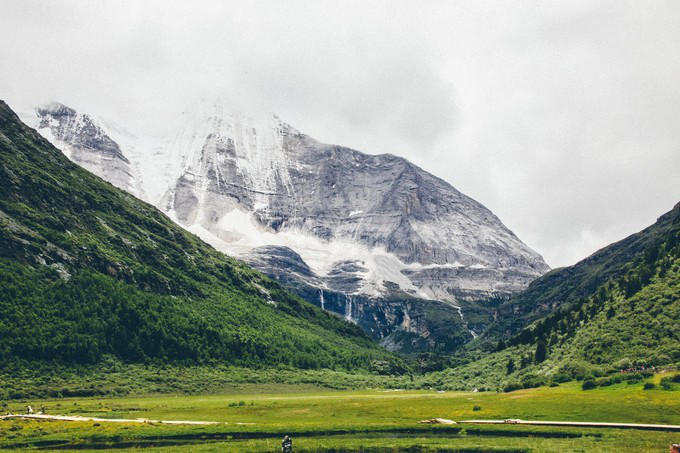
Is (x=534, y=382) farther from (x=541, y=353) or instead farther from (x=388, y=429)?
(x=388, y=429)

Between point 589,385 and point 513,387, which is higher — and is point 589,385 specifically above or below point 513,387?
above

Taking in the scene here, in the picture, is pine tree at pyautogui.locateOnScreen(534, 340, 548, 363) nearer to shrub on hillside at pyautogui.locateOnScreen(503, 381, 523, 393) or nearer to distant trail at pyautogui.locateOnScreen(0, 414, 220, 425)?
shrub on hillside at pyautogui.locateOnScreen(503, 381, 523, 393)

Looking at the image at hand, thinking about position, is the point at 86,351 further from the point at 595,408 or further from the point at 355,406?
the point at 595,408

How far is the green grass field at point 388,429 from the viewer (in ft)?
247

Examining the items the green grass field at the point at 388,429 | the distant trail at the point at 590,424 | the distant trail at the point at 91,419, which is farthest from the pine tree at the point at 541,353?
the distant trail at the point at 91,419

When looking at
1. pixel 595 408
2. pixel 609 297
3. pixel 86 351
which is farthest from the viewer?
pixel 86 351

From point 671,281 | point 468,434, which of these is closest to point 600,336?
point 671,281

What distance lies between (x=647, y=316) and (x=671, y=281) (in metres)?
14.4

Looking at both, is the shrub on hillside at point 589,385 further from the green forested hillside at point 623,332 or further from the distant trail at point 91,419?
the distant trail at point 91,419

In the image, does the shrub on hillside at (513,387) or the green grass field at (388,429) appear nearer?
the green grass field at (388,429)

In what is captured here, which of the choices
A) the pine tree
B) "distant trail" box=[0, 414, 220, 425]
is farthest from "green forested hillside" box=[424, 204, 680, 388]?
"distant trail" box=[0, 414, 220, 425]

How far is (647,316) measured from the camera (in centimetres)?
14775

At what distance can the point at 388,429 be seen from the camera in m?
93.4

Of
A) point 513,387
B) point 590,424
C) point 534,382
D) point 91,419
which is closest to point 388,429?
point 590,424
